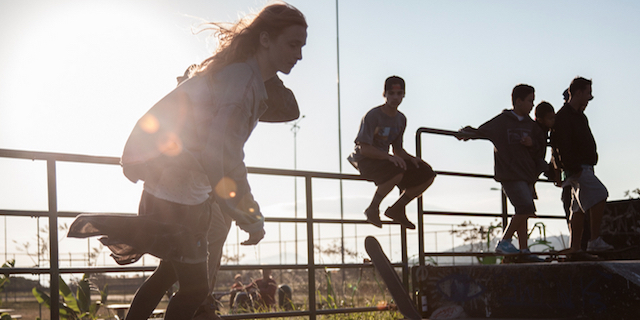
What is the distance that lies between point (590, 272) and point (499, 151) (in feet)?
5.58

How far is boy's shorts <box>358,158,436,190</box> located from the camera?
4.46 metres

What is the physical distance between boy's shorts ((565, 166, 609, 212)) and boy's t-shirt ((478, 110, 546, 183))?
1.11 feet

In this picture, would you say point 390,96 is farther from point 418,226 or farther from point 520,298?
point 520,298

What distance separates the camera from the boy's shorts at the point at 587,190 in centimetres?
480

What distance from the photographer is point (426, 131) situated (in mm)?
4875

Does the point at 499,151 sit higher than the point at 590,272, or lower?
higher

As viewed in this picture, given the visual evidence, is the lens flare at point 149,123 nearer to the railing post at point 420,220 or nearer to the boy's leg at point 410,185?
the boy's leg at point 410,185

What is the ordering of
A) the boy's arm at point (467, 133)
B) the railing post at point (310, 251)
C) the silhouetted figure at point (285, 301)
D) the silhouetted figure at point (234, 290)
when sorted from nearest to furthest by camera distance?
the railing post at point (310, 251) → the boy's arm at point (467, 133) → the silhouetted figure at point (285, 301) → the silhouetted figure at point (234, 290)

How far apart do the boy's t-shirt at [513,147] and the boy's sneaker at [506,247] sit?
530 millimetres

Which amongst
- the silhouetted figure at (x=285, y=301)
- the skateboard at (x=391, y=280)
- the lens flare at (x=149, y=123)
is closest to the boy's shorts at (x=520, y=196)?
the skateboard at (x=391, y=280)

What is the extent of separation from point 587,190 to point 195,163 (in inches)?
148

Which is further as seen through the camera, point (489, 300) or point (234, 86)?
point (489, 300)

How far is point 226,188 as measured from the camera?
2.04 m

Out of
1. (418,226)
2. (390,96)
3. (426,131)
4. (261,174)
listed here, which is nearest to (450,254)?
(418,226)
